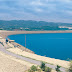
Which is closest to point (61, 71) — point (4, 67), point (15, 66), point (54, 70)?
point (54, 70)

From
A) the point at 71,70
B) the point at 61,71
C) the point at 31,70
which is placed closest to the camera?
the point at 71,70

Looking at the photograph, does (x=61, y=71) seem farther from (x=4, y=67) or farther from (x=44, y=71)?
(x=4, y=67)

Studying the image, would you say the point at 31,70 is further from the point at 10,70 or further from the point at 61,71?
the point at 61,71

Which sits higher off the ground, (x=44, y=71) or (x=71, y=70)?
(x=71, y=70)

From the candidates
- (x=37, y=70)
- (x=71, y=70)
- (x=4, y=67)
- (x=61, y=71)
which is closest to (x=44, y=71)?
(x=37, y=70)

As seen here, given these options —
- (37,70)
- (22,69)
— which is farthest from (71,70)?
(22,69)

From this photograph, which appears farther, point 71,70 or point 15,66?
point 15,66

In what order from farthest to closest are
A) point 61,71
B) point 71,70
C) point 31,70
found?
point 61,71
point 31,70
point 71,70

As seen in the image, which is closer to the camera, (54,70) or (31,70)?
(31,70)

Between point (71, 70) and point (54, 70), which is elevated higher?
point (71, 70)
